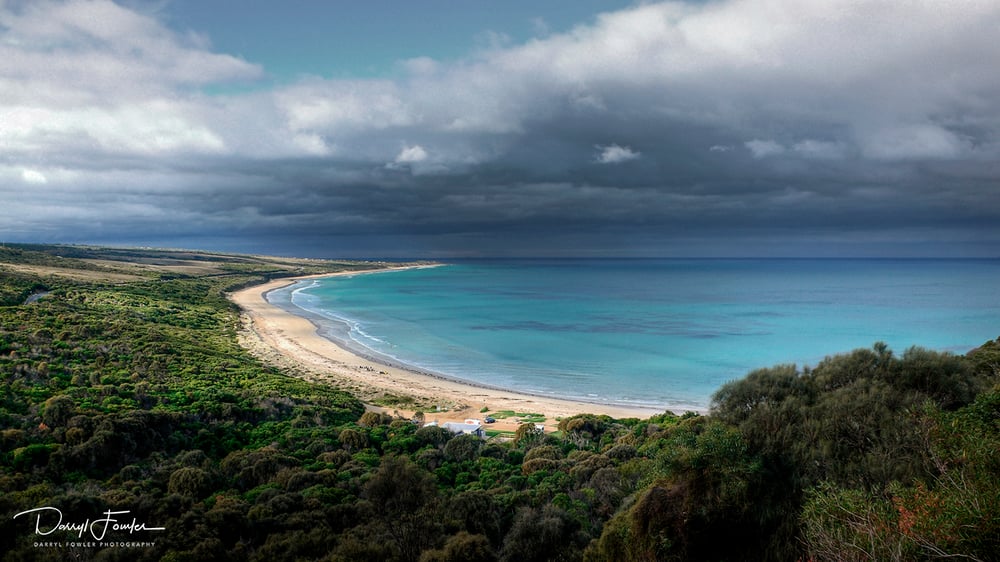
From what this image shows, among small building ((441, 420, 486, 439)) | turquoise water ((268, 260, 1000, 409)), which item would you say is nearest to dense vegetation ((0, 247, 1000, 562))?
small building ((441, 420, 486, 439))

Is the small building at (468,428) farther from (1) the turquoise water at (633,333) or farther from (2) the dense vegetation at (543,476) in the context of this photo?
(1) the turquoise water at (633,333)

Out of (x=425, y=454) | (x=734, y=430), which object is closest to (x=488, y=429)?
(x=425, y=454)

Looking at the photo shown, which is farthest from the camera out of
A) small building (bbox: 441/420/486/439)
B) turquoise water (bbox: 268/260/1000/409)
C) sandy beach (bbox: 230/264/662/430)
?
turquoise water (bbox: 268/260/1000/409)

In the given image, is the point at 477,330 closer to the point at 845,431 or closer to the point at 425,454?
the point at 425,454

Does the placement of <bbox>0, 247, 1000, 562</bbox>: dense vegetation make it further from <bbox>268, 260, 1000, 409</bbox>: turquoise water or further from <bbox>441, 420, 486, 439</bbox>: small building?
<bbox>268, 260, 1000, 409</bbox>: turquoise water

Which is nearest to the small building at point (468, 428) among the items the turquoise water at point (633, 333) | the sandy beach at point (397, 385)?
the sandy beach at point (397, 385)
